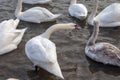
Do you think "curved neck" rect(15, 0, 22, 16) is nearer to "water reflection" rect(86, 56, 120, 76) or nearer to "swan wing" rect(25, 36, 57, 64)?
"swan wing" rect(25, 36, 57, 64)

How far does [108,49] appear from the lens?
10.2 metres

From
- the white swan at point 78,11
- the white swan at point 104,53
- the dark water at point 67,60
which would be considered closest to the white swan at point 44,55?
the dark water at point 67,60

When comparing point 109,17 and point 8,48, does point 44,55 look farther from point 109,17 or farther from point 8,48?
point 109,17

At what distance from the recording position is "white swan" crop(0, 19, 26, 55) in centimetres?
1077

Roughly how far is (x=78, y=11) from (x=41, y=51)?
14.3 ft

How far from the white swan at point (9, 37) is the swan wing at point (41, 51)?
118cm

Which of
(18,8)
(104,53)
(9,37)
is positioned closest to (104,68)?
(104,53)

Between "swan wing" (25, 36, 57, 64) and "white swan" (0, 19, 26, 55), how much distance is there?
1180 millimetres

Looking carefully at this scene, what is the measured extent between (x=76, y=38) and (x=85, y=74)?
2.19 m

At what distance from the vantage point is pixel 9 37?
11.0 metres

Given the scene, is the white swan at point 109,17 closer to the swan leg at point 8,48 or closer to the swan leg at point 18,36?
the swan leg at point 18,36

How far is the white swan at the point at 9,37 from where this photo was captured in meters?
10.8

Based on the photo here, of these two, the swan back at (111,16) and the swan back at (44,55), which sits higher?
the swan back at (44,55)

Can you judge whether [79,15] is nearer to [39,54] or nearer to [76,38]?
[76,38]
